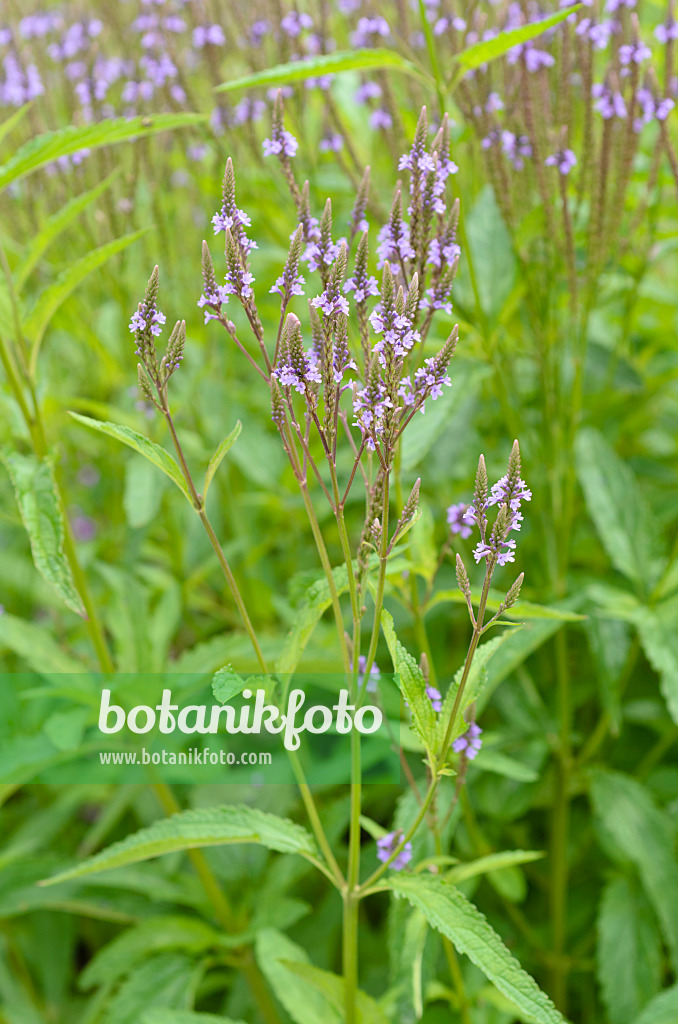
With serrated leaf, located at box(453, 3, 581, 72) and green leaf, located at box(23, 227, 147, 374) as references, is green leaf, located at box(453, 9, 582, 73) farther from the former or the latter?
green leaf, located at box(23, 227, 147, 374)

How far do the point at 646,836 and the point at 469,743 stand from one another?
866 mm

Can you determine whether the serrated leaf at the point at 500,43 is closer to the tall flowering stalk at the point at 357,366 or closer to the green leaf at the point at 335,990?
the tall flowering stalk at the point at 357,366

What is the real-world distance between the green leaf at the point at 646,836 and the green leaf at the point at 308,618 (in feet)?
3.92

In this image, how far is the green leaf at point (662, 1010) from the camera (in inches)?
76.0

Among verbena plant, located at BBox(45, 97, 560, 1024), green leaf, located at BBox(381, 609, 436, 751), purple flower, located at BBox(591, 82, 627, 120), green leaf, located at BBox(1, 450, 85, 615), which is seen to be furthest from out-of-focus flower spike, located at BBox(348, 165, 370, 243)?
purple flower, located at BBox(591, 82, 627, 120)

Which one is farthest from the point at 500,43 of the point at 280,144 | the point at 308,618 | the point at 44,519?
the point at 44,519

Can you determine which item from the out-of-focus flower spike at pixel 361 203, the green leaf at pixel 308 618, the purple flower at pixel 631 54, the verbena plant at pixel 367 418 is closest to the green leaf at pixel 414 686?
the verbena plant at pixel 367 418

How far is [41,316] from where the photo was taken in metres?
1.89

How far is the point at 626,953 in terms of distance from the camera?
227 cm

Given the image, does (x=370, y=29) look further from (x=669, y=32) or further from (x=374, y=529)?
(x=374, y=529)

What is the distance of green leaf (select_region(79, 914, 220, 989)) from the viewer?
86.8 inches

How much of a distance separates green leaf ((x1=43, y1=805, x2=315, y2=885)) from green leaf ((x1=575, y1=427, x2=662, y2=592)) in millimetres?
1261

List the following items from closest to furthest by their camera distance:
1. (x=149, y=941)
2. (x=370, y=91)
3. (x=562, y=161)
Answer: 1. (x=562, y=161)
2. (x=149, y=941)
3. (x=370, y=91)

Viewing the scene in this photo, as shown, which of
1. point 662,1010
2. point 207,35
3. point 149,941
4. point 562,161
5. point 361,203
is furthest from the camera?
point 207,35
